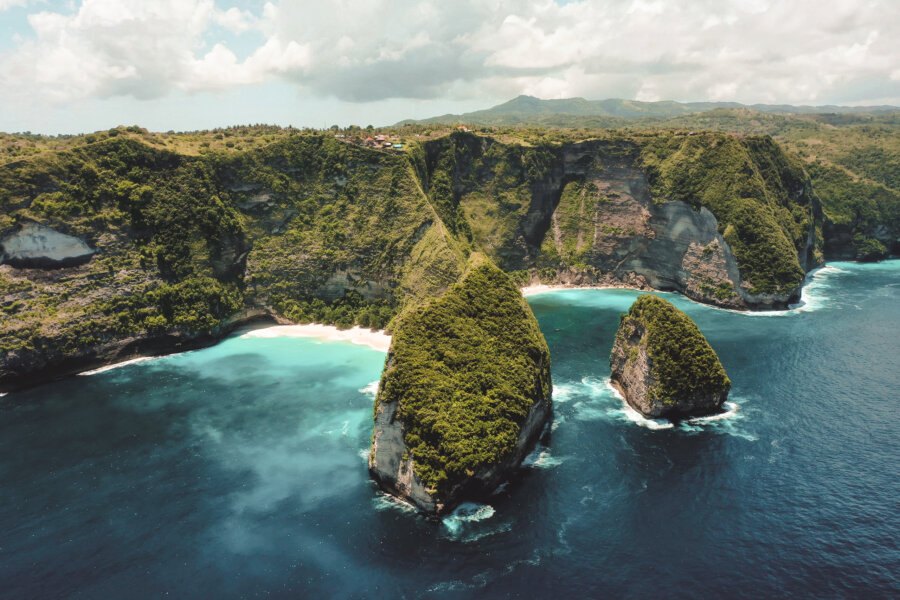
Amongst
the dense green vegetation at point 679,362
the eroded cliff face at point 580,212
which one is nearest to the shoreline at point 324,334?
the eroded cliff face at point 580,212

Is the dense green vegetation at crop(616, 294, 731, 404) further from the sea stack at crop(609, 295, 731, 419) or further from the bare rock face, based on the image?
the bare rock face

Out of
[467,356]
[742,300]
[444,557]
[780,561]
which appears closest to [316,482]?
[444,557]

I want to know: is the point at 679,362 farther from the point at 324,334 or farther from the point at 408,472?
the point at 324,334

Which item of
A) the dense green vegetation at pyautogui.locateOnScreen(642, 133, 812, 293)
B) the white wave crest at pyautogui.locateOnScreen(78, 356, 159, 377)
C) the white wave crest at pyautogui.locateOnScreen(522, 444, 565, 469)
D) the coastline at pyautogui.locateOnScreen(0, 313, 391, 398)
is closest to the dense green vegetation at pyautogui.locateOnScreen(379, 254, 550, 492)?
the white wave crest at pyautogui.locateOnScreen(522, 444, 565, 469)

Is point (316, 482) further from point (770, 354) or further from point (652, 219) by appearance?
point (652, 219)

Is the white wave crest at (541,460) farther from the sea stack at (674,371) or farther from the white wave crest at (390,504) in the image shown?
the sea stack at (674,371)

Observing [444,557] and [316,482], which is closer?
[444,557]
